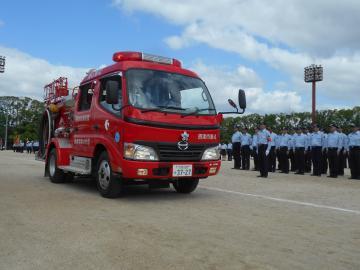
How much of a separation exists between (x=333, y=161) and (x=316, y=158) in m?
0.78

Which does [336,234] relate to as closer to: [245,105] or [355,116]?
[245,105]

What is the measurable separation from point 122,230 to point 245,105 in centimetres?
435

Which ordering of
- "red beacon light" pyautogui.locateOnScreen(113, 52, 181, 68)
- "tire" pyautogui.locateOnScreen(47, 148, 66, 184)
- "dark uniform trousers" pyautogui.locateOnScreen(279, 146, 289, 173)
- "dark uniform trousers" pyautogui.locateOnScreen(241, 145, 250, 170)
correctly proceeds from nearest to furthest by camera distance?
"red beacon light" pyautogui.locateOnScreen(113, 52, 181, 68) → "tire" pyautogui.locateOnScreen(47, 148, 66, 184) → "dark uniform trousers" pyautogui.locateOnScreen(279, 146, 289, 173) → "dark uniform trousers" pyautogui.locateOnScreen(241, 145, 250, 170)

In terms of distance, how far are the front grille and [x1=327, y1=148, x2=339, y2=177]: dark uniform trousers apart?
29.5 ft

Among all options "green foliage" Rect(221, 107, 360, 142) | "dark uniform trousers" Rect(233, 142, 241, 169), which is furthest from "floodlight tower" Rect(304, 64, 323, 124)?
"dark uniform trousers" Rect(233, 142, 241, 169)

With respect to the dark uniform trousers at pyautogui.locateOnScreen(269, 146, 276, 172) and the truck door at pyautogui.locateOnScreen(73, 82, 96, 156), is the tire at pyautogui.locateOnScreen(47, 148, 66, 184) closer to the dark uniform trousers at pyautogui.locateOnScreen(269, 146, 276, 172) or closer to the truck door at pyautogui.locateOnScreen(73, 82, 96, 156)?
the truck door at pyautogui.locateOnScreen(73, 82, 96, 156)

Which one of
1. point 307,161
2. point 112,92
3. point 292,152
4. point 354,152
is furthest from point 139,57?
point 307,161

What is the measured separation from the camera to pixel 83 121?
32.4 ft

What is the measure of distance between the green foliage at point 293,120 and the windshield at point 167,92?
58123 millimetres

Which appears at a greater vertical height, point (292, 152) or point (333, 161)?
point (292, 152)

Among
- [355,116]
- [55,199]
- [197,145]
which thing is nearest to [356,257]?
[197,145]

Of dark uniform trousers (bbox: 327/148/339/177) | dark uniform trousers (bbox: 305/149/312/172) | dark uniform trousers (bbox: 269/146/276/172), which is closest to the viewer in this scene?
dark uniform trousers (bbox: 327/148/339/177)

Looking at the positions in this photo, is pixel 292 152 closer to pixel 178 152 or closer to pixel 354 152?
pixel 354 152

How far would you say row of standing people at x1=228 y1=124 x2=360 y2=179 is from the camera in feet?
51.0
